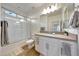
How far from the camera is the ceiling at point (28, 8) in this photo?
5.25 feet

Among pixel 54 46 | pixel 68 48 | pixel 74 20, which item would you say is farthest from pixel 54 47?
pixel 74 20

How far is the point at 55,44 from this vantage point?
1.58m

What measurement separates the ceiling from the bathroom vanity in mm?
323

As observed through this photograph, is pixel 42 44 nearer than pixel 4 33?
No

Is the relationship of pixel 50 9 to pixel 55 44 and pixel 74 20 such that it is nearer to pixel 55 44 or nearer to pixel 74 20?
pixel 74 20

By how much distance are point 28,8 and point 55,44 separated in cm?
65

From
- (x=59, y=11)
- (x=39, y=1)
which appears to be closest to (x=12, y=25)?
(x=39, y=1)

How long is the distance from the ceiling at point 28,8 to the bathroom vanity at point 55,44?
323 millimetres

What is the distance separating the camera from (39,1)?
1642 mm

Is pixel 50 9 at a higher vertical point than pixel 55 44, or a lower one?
higher

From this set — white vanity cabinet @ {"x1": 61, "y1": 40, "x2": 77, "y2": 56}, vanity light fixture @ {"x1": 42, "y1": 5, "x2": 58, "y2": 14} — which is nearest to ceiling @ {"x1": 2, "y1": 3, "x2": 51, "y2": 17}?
vanity light fixture @ {"x1": 42, "y1": 5, "x2": 58, "y2": 14}

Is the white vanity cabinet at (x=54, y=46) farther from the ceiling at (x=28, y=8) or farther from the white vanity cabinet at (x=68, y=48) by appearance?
the ceiling at (x=28, y=8)

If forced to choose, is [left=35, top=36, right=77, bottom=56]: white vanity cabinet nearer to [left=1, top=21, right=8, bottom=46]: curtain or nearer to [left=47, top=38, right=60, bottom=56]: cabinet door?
[left=47, top=38, right=60, bottom=56]: cabinet door

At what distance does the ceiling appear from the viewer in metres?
1.60
